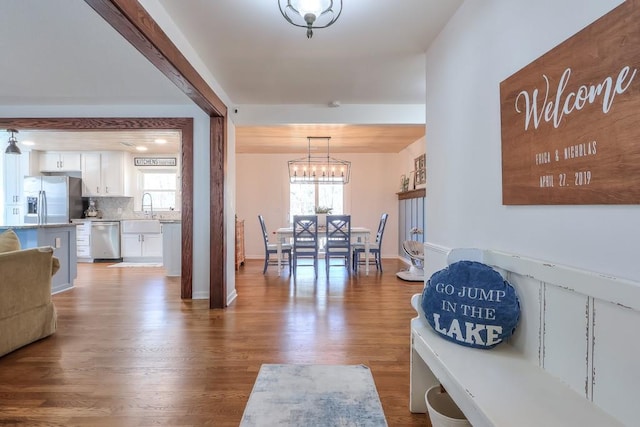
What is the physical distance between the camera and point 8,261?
2.40 m

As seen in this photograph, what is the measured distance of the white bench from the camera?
3.02 ft

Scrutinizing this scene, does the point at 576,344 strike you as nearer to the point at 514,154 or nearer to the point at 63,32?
the point at 514,154

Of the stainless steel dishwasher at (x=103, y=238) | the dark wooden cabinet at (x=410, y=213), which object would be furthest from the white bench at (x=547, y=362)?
the stainless steel dishwasher at (x=103, y=238)

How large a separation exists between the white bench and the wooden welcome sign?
282 mm

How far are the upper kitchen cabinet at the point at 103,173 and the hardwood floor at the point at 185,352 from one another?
2939 mm

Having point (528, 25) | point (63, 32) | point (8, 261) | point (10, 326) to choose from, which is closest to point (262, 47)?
point (63, 32)

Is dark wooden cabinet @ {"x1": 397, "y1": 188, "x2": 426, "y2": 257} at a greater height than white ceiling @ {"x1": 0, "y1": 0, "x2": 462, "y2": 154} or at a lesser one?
lesser

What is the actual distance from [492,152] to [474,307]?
0.76 m

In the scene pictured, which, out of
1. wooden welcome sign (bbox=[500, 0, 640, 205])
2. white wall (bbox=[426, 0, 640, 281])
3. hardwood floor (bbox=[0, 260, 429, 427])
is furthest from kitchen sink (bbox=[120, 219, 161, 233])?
wooden welcome sign (bbox=[500, 0, 640, 205])

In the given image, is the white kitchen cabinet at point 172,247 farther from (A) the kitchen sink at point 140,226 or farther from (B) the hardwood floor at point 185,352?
(A) the kitchen sink at point 140,226

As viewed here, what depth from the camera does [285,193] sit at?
22.8 feet

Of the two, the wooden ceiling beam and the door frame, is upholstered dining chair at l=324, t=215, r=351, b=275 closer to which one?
the door frame

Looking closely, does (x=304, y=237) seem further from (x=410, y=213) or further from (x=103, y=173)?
(x=103, y=173)

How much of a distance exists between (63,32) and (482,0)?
106 inches
